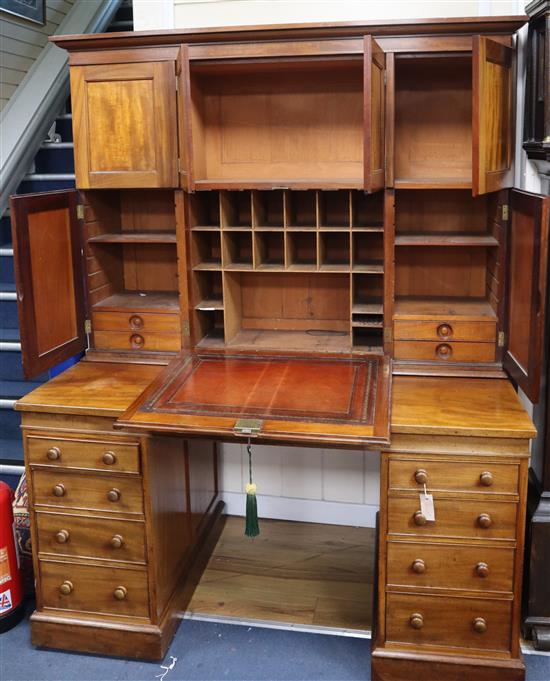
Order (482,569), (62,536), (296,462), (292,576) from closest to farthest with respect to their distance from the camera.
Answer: (482,569) → (62,536) → (292,576) → (296,462)

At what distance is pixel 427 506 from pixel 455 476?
12 centimetres

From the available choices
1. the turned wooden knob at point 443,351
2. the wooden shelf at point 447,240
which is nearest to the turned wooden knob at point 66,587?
the turned wooden knob at point 443,351

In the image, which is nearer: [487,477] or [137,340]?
[487,477]

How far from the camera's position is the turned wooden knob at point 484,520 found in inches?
83.7

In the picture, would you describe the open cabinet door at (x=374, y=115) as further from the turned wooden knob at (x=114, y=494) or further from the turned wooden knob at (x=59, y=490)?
the turned wooden knob at (x=59, y=490)

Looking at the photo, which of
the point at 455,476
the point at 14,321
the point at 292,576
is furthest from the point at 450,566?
the point at 14,321

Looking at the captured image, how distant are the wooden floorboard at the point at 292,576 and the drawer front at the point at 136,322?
38.6 inches

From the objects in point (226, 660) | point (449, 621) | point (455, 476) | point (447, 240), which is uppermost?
point (447, 240)

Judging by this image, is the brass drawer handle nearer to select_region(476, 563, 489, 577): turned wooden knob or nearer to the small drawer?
select_region(476, 563, 489, 577): turned wooden knob

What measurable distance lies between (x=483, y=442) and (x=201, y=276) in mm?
1191

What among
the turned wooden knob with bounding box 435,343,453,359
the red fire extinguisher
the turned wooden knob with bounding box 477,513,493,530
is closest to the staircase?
the red fire extinguisher

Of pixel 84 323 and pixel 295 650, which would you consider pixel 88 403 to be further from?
pixel 295 650

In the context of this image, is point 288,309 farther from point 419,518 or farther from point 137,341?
point 419,518

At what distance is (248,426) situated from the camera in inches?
80.5
